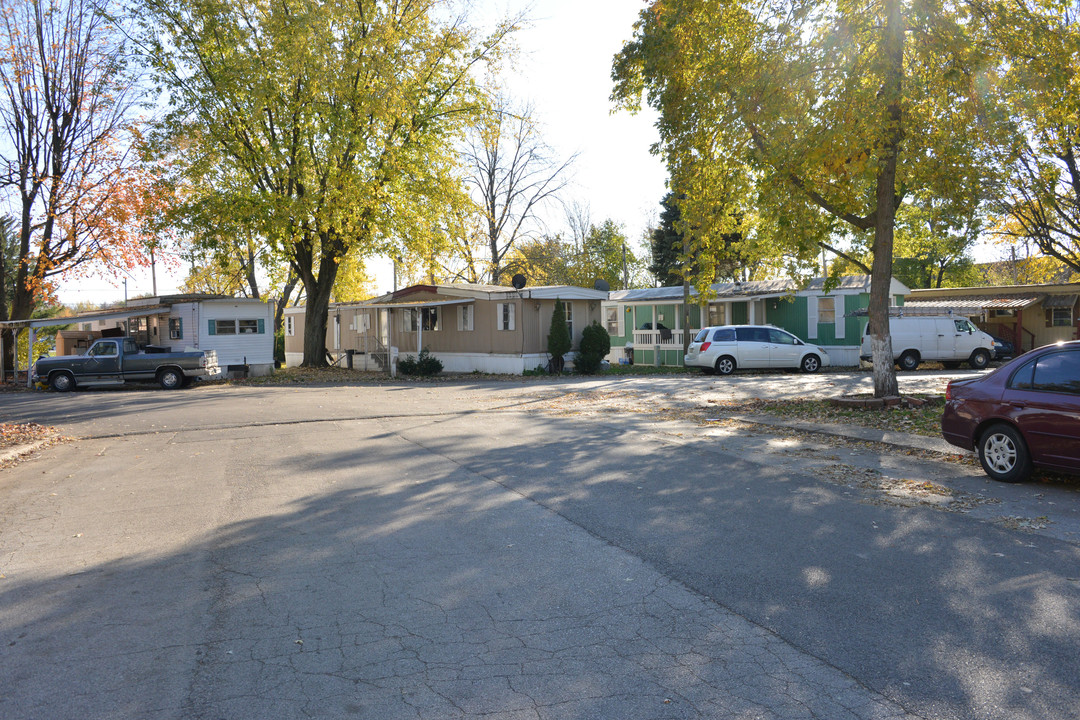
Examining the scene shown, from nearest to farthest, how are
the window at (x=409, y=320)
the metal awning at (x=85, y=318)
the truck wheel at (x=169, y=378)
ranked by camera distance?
1. the metal awning at (x=85, y=318)
2. the truck wheel at (x=169, y=378)
3. the window at (x=409, y=320)

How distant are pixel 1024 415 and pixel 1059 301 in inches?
1239

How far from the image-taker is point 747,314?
3178 centimetres

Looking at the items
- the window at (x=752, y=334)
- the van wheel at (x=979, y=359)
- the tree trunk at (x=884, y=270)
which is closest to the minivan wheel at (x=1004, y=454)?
the tree trunk at (x=884, y=270)

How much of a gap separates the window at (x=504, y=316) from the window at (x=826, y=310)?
12.4 metres

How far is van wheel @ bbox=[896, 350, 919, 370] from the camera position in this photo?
1087 inches

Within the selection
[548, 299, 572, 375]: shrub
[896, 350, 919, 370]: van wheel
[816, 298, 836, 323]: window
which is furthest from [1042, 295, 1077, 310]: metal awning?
[548, 299, 572, 375]: shrub

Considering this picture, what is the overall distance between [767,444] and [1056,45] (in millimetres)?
7863

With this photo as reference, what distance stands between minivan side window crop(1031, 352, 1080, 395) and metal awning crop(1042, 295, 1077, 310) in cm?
3081

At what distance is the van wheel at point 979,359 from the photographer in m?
28.0

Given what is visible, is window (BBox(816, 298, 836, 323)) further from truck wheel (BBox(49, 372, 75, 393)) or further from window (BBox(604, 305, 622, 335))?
truck wheel (BBox(49, 372, 75, 393))

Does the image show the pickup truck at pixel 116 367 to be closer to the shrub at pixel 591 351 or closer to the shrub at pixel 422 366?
the shrub at pixel 422 366

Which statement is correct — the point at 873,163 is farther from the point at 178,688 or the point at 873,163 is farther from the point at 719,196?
the point at 178,688

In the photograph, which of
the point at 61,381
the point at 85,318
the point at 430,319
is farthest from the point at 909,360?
the point at 85,318

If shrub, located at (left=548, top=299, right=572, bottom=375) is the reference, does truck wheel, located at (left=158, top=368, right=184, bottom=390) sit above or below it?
below
